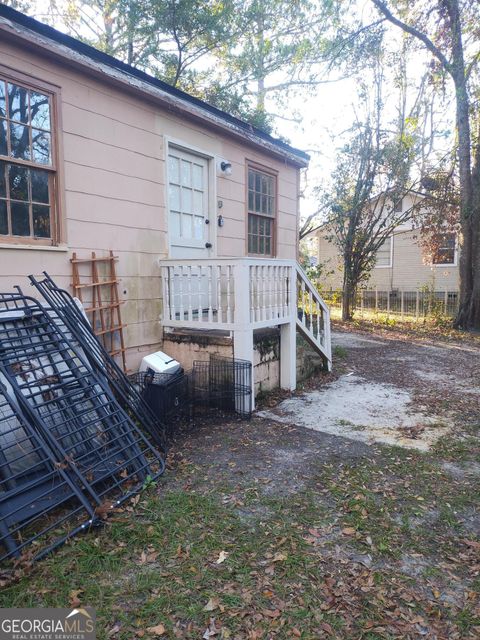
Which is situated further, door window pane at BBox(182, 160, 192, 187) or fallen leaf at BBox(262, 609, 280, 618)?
door window pane at BBox(182, 160, 192, 187)

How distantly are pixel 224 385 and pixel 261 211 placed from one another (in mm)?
3797

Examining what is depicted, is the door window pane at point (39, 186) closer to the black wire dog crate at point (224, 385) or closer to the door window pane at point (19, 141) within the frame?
the door window pane at point (19, 141)

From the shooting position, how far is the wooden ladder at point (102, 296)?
15.1ft

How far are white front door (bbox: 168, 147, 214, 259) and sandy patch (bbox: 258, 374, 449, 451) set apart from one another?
2588 millimetres

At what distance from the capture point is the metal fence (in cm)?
1400

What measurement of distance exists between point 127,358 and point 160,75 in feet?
38.9

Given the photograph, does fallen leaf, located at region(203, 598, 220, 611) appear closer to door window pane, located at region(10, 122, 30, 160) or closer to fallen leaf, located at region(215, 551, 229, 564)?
fallen leaf, located at region(215, 551, 229, 564)

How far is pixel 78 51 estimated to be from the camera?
428 cm

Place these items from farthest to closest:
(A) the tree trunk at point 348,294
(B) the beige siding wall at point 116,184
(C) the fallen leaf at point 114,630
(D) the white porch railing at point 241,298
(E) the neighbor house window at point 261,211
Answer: (A) the tree trunk at point 348,294, (E) the neighbor house window at point 261,211, (D) the white porch railing at point 241,298, (B) the beige siding wall at point 116,184, (C) the fallen leaf at point 114,630

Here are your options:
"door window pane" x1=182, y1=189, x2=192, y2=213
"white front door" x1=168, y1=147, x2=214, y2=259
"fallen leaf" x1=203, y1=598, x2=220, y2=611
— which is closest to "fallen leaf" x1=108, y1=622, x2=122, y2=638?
"fallen leaf" x1=203, y1=598, x2=220, y2=611

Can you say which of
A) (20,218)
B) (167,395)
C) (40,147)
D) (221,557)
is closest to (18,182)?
(20,218)

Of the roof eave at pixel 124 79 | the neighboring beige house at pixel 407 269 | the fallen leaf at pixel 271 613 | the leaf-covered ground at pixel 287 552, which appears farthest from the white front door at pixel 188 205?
the neighboring beige house at pixel 407 269

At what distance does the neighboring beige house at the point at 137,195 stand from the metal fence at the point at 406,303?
8692mm

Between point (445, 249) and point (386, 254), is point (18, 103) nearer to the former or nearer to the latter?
point (445, 249)
